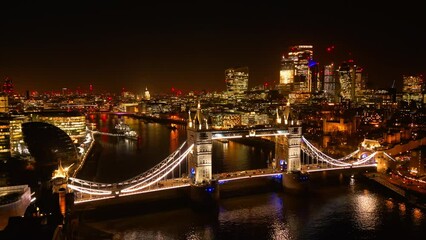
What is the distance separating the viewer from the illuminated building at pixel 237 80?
125 metres

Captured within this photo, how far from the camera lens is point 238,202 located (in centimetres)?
2139

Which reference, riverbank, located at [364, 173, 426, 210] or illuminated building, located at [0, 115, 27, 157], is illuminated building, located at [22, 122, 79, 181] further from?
riverbank, located at [364, 173, 426, 210]

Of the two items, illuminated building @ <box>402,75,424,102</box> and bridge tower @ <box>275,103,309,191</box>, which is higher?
illuminated building @ <box>402,75,424,102</box>

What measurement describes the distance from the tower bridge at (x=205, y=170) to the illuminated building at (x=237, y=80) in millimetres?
98905

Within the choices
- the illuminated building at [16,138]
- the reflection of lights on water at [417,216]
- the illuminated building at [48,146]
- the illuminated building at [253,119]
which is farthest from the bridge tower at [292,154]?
the illuminated building at [253,119]

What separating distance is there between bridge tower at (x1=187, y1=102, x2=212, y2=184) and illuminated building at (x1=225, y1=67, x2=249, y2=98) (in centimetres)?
10273

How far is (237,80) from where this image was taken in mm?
125750

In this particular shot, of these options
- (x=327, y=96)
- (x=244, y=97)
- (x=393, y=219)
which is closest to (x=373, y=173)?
(x=393, y=219)

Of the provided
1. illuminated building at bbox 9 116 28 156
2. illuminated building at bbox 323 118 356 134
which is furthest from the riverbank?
illuminated building at bbox 9 116 28 156

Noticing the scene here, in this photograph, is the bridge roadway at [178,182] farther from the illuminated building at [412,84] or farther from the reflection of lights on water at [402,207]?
the illuminated building at [412,84]

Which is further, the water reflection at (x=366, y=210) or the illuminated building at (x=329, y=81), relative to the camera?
the illuminated building at (x=329, y=81)

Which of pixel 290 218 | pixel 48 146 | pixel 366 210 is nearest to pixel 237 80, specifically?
pixel 48 146

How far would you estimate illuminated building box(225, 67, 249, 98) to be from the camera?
12525cm

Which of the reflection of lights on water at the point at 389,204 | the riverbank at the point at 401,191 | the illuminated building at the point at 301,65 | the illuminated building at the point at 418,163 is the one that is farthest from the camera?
the illuminated building at the point at 301,65
